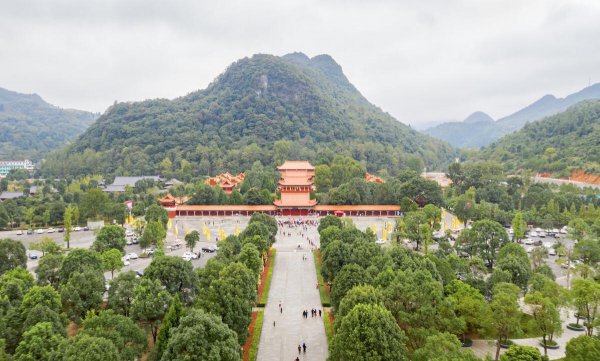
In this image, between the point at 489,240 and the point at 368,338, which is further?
the point at 489,240

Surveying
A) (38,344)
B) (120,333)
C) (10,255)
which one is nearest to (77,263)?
(10,255)

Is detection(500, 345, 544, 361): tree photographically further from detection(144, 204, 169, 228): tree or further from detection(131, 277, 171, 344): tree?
detection(144, 204, 169, 228): tree

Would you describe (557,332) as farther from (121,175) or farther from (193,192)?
(121,175)

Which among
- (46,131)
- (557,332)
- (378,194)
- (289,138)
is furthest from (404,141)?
(46,131)

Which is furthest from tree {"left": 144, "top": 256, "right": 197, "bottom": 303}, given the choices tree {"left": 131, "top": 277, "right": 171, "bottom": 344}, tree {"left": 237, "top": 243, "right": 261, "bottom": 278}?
tree {"left": 237, "top": 243, "right": 261, "bottom": 278}

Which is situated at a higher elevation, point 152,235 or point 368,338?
point 152,235

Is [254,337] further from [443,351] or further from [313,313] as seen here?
[443,351]

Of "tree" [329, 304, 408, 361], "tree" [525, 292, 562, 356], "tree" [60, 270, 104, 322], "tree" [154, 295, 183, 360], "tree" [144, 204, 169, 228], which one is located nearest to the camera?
"tree" [329, 304, 408, 361]
